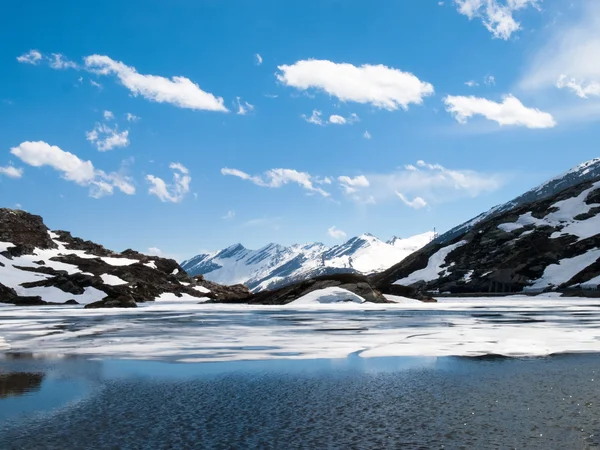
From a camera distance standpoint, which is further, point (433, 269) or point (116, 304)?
point (433, 269)

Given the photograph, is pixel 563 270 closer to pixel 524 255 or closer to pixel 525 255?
pixel 525 255

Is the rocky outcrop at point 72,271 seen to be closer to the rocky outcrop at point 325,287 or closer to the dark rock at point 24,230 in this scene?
the dark rock at point 24,230

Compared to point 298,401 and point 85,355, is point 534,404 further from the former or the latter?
point 85,355

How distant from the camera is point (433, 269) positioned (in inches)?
6708

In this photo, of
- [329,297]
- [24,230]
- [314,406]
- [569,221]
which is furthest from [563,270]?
[24,230]

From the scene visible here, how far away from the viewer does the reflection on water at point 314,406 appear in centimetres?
979

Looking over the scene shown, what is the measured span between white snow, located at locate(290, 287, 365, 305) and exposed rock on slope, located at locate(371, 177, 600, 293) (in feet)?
121

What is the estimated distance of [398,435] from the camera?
10.1 meters

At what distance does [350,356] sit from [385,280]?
542 feet

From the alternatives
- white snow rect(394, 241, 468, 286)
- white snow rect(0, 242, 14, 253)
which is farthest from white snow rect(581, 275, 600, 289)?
white snow rect(0, 242, 14, 253)

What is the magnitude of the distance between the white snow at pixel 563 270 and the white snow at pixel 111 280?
9820 centimetres

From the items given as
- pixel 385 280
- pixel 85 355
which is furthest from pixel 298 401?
pixel 385 280

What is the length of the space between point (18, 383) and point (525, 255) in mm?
148397

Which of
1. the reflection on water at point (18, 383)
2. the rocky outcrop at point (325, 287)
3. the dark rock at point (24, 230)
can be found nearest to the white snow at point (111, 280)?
the dark rock at point (24, 230)
